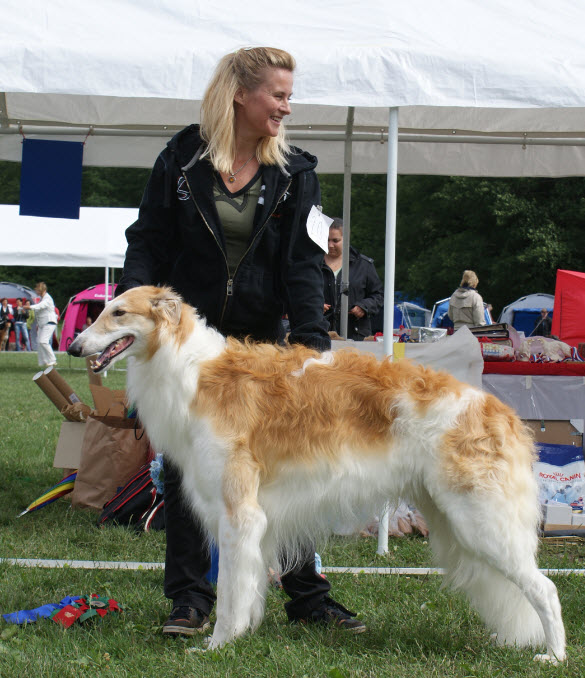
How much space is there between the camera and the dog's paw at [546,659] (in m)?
2.89

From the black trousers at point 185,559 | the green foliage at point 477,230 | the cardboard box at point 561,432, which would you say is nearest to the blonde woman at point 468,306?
the cardboard box at point 561,432

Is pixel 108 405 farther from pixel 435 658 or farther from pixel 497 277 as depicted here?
pixel 497 277

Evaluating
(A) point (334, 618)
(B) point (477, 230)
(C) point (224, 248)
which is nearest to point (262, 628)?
(A) point (334, 618)

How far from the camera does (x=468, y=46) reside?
4.24 m

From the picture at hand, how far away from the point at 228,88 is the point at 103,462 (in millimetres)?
3105

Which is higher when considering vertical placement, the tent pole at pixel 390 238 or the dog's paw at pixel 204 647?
the tent pole at pixel 390 238

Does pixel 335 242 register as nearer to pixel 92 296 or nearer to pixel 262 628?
pixel 262 628

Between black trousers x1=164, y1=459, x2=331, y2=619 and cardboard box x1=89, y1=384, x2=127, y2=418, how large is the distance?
2375mm

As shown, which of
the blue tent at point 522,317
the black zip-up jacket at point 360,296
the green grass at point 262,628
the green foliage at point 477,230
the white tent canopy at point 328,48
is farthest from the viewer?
the green foliage at point 477,230

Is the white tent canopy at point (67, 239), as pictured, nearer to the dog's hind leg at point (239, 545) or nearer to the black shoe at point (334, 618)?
the black shoe at point (334, 618)

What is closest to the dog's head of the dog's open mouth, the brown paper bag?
the dog's open mouth

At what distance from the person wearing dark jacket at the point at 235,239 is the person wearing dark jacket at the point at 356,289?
2969 mm

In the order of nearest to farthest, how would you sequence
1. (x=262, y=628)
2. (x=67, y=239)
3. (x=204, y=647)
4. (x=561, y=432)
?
(x=204, y=647) → (x=262, y=628) → (x=561, y=432) → (x=67, y=239)

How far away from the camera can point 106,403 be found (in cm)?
570
